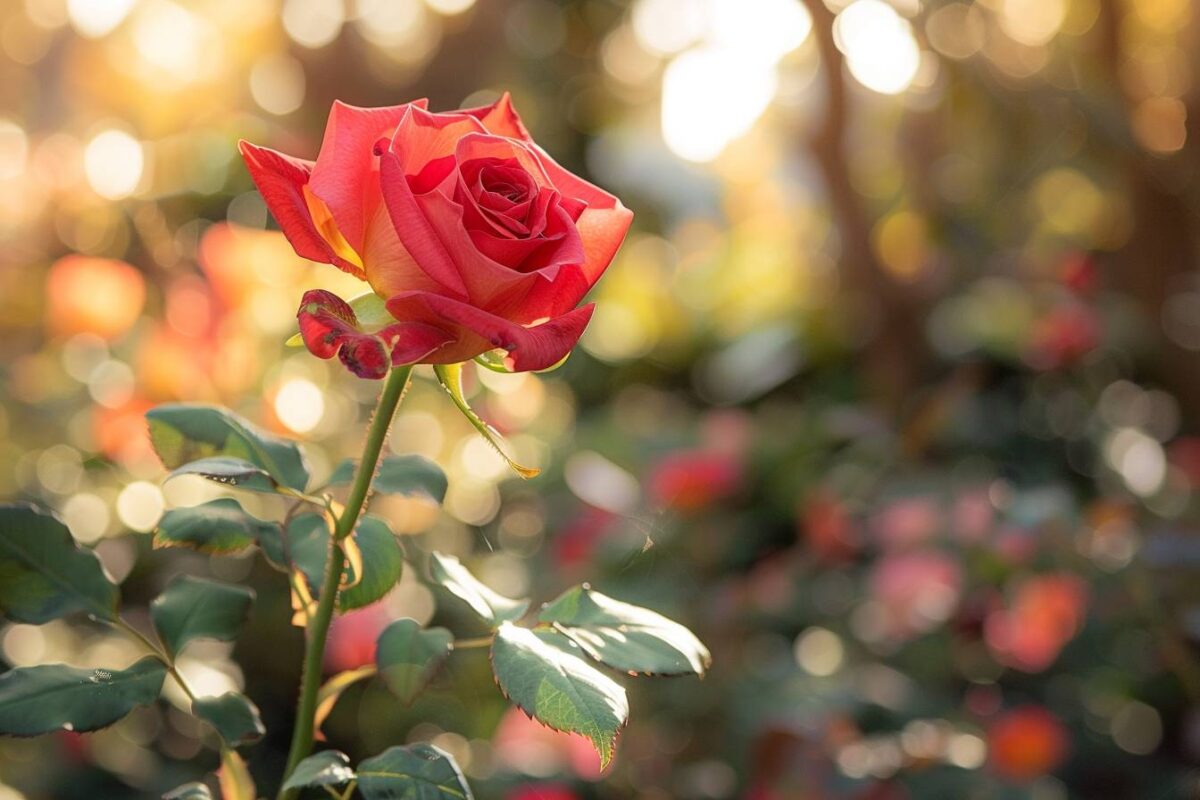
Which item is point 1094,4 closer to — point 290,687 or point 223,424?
point 290,687

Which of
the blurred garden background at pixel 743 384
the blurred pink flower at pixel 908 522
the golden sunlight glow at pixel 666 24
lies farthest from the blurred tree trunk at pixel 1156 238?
the golden sunlight glow at pixel 666 24

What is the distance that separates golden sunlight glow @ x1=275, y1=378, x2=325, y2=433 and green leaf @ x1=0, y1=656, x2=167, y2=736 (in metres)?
0.62

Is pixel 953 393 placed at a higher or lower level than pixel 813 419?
higher

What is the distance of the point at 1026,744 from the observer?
0.97 metres

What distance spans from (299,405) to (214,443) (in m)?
0.63

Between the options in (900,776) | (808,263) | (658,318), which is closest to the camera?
(900,776)

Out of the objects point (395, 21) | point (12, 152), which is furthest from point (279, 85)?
point (12, 152)

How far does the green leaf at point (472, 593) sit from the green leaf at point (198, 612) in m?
0.10

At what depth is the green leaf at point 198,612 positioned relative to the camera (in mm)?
414

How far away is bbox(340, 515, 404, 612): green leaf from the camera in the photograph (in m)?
0.39

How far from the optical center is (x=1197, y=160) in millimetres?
1603

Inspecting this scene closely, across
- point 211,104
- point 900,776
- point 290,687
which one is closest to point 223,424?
point 900,776

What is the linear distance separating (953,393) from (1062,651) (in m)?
0.36

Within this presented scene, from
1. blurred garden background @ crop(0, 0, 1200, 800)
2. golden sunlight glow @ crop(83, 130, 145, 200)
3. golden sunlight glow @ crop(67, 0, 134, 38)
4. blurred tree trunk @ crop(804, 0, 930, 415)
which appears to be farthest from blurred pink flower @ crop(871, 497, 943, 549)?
golden sunlight glow @ crop(67, 0, 134, 38)
